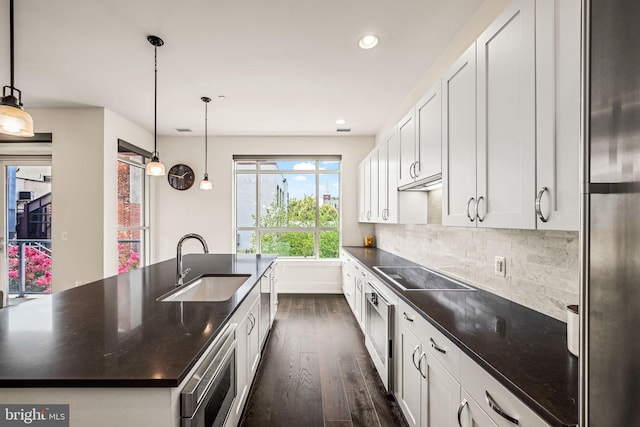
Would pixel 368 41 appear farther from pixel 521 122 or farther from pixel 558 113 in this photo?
pixel 558 113

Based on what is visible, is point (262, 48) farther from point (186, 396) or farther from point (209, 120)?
point (186, 396)

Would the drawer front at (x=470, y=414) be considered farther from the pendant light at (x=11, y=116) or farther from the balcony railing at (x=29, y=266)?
the balcony railing at (x=29, y=266)

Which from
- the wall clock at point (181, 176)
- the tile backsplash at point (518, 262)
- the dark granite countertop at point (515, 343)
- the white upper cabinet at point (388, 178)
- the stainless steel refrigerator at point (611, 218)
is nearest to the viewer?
the stainless steel refrigerator at point (611, 218)

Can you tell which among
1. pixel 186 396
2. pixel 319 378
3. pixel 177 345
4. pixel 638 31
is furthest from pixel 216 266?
pixel 638 31

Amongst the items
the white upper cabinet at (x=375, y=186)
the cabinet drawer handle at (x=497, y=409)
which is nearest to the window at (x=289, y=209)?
the white upper cabinet at (x=375, y=186)

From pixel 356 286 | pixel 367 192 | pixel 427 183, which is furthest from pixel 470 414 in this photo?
pixel 367 192

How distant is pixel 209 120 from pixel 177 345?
155 inches

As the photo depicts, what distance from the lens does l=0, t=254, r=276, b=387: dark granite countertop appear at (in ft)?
2.93

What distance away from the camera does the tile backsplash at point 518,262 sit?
1351 millimetres

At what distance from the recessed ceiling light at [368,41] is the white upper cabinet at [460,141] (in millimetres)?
826

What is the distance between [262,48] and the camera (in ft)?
8.23

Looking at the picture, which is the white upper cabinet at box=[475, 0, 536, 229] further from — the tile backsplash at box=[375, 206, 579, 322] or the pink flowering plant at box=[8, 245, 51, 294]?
the pink flowering plant at box=[8, 245, 51, 294]

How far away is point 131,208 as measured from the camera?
475cm

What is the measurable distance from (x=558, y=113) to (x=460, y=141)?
0.65 metres
